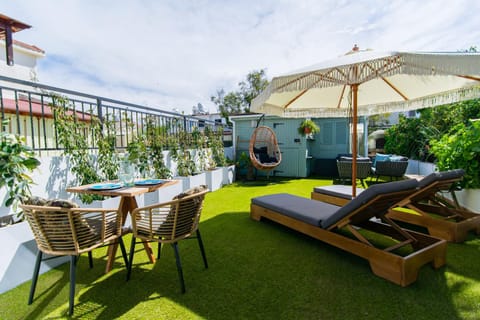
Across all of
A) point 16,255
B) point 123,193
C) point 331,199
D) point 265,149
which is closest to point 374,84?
point 331,199

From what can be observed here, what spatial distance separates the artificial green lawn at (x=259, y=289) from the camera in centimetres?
179

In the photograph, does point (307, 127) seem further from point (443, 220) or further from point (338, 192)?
point (443, 220)

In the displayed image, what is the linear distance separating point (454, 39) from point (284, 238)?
6.26 m

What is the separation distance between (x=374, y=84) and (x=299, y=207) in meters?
2.83

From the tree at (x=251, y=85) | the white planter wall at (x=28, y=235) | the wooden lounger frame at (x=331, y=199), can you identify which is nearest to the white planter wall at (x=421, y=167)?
the wooden lounger frame at (x=331, y=199)

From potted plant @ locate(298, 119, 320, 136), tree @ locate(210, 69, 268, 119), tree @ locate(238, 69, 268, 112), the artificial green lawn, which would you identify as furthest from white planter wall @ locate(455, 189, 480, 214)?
tree @ locate(238, 69, 268, 112)

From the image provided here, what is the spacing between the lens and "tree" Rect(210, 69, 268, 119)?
70.3 feet

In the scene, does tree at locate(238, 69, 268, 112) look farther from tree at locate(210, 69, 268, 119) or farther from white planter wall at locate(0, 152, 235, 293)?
white planter wall at locate(0, 152, 235, 293)

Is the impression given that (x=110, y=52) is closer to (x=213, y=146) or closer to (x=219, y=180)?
(x=213, y=146)

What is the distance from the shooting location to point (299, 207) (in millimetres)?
3271

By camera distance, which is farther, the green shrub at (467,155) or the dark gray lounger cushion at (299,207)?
the green shrub at (467,155)

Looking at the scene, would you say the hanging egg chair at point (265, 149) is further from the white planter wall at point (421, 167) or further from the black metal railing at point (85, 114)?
the white planter wall at point (421, 167)

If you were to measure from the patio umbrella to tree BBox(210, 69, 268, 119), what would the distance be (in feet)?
53.6

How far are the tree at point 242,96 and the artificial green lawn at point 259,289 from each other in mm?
19195
